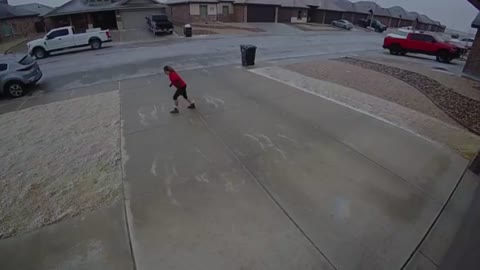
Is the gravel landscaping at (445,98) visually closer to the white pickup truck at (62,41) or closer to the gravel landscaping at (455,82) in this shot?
the gravel landscaping at (455,82)

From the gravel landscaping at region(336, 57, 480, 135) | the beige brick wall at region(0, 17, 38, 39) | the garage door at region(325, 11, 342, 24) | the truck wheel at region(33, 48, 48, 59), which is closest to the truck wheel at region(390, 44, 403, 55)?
the gravel landscaping at region(336, 57, 480, 135)

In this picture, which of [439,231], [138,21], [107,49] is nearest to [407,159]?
[439,231]

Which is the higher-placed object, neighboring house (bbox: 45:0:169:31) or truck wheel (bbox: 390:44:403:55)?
neighboring house (bbox: 45:0:169:31)

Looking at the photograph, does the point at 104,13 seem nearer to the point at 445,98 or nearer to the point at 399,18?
the point at 445,98

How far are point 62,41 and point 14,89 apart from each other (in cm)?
1041

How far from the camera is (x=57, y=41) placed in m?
18.8

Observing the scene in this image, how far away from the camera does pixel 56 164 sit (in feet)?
18.3

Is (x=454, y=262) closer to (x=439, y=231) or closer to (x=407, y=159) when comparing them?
(x=439, y=231)

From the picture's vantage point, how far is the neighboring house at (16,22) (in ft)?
93.6

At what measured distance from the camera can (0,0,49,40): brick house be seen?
28531mm

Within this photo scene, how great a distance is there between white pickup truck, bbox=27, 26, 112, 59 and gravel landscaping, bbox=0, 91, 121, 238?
12.5 meters

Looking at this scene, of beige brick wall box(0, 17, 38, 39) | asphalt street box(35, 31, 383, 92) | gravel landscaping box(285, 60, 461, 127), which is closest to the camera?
gravel landscaping box(285, 60, 461, 127)

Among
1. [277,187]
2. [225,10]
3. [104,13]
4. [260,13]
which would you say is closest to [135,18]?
[104,13]

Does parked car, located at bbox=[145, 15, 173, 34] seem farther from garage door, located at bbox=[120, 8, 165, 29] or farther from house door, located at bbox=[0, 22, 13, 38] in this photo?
house door, located at bbox=[0, 22, 13, 38]
